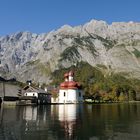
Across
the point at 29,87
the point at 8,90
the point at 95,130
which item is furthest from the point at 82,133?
the point at 29,87

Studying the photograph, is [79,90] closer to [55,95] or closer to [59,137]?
[55,95]

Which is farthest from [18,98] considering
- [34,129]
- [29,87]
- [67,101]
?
[34,129]

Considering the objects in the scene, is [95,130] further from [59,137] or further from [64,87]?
[64,87]

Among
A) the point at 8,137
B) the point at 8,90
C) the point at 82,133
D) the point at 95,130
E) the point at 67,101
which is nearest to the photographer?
the point at 8,137

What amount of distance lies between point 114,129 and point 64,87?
464ft

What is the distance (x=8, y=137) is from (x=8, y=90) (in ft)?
268

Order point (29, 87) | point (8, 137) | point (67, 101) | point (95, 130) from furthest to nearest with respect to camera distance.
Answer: point (67, 101)
point (29, 87)
point (95, 130)
point (8, 137)

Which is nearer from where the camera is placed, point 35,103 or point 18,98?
point 18,98

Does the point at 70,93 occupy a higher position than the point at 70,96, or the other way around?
the point at 70,93

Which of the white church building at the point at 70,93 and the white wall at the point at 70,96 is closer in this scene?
the white wall at the point at 70,96

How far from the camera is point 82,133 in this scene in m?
39.6

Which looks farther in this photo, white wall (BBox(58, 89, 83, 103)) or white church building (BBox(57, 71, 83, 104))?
white church building (BBox(57, 71, 83, 104))

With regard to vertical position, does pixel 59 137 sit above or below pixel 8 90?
below

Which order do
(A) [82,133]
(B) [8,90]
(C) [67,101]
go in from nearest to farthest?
(A) [82,133], (B) [8,90], (C) [67,101]
